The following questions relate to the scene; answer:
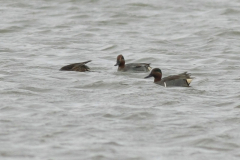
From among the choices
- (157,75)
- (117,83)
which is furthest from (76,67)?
(157,75)

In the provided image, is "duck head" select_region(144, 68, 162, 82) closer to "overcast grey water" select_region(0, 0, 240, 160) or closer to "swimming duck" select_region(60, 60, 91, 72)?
"overcast grey water" select_region(0, 0, 240, 160)

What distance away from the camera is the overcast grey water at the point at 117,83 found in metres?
9.69

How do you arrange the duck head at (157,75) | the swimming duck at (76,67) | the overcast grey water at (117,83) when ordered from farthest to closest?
the swimming duck at (76,67)
the duck head at (157,75)
the overcast grey water at (117,83)

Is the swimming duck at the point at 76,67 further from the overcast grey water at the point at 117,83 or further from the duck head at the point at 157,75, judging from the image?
the duck head at the point at 157,75

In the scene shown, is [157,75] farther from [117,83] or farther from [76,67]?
[76,67]

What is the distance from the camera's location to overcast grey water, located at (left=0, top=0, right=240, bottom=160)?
9.69 meters

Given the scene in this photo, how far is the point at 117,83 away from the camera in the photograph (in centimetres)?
1433

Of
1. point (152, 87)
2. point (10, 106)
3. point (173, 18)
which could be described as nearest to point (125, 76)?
point (152, 87)

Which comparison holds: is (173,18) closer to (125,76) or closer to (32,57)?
(32,57)

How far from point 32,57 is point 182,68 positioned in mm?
3453

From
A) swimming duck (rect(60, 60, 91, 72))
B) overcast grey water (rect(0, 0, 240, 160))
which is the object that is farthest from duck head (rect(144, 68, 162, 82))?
swimming duck (rect(60, 60, 91, 72))

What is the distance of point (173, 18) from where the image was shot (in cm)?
2405

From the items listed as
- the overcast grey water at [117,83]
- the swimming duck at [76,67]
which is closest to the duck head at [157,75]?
the overcast grey water at [117,83]

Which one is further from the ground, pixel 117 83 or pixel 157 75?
pixel 157 75
